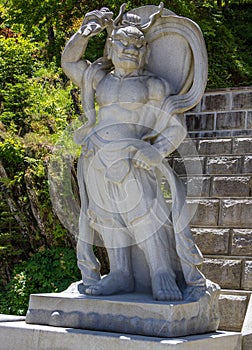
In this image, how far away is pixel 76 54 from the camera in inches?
239

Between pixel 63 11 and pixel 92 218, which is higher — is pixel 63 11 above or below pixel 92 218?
above

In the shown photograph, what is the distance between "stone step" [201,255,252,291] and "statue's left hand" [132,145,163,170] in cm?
253

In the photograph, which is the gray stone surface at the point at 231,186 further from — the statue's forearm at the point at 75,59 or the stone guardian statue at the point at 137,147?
the statue's forearm at the point at 75,59

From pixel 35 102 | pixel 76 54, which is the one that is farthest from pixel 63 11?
pixel 76 54

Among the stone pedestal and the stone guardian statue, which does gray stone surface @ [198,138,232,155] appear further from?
the stone pedestal

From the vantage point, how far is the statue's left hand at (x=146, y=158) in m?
5.66

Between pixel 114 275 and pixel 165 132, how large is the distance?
1.15 m

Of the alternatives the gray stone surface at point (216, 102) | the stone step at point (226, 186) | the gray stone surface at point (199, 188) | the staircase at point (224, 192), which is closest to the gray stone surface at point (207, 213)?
the staircase at point (224, 192)

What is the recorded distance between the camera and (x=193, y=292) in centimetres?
551

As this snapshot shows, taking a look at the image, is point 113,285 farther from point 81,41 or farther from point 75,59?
point 81,41

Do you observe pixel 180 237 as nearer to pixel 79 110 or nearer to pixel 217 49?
pixel 79 110

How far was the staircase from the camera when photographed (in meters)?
7.54

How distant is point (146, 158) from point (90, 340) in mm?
1375

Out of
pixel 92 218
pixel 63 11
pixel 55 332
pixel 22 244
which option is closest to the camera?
pixel 55 332
